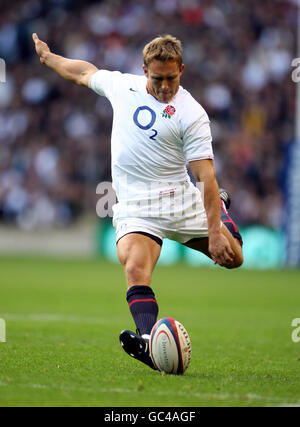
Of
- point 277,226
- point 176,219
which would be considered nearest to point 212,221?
point 176,219

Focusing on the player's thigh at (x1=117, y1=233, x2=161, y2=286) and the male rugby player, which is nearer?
the male rugby player

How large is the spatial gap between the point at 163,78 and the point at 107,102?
1468 cm

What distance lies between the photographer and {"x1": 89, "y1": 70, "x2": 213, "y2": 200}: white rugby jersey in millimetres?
5387

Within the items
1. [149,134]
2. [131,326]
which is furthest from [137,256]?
[131,326]

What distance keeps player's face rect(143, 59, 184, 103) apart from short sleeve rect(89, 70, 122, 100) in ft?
1.23

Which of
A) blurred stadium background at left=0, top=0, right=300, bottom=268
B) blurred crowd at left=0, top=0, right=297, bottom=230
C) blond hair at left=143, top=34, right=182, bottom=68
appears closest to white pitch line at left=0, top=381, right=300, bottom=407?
blond hair at left=143, top=34, right=182, bottom=68

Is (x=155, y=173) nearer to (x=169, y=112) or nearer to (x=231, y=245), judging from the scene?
(x=169, y=112)

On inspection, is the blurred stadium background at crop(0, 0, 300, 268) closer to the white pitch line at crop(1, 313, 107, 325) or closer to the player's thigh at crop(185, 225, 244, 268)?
the white pitch line at crop(1, 313, 107, 325)

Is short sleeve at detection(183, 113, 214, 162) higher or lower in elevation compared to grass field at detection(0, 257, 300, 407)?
higher

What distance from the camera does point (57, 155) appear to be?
19.9m

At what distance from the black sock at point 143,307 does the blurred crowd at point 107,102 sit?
13759mm

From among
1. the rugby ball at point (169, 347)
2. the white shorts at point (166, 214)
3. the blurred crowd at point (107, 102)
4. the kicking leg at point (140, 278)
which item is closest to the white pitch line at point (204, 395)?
the rugby ball at point (169, 347)

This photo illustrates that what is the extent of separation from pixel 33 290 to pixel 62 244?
7.76 meters
